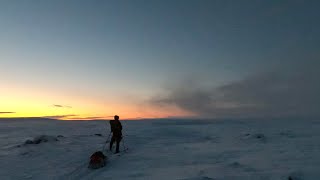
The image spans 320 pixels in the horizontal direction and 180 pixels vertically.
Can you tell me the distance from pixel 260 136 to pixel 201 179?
18.0 metres

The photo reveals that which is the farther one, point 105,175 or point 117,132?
point 117,132

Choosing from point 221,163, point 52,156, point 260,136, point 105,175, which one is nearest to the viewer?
point 105,175

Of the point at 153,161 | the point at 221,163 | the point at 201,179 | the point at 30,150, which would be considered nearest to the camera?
the point at 201,179

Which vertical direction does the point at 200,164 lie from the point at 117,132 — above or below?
below

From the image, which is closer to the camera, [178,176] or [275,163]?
[178,176]

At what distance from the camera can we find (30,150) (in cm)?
2034

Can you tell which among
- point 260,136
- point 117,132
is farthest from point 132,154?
point 260,136

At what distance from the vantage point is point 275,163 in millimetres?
14562

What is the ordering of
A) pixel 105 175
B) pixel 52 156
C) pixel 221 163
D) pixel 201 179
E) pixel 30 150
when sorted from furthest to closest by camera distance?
pixel 30 150, pixel 52 156, pixel 221 163, pixel 105 175, pixel 201 179

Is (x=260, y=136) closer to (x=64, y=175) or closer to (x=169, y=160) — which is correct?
(x=169, y=160)

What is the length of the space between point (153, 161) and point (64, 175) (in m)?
4.37

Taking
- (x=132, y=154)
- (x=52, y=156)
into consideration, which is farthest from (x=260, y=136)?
(x=52, y=156)

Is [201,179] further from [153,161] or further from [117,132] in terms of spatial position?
[117,132]

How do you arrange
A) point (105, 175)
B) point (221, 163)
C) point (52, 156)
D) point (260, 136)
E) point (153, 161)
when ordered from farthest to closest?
point (260, 136), point (52, 156), point (153, 161), point (221, 163), point (105, 175)
